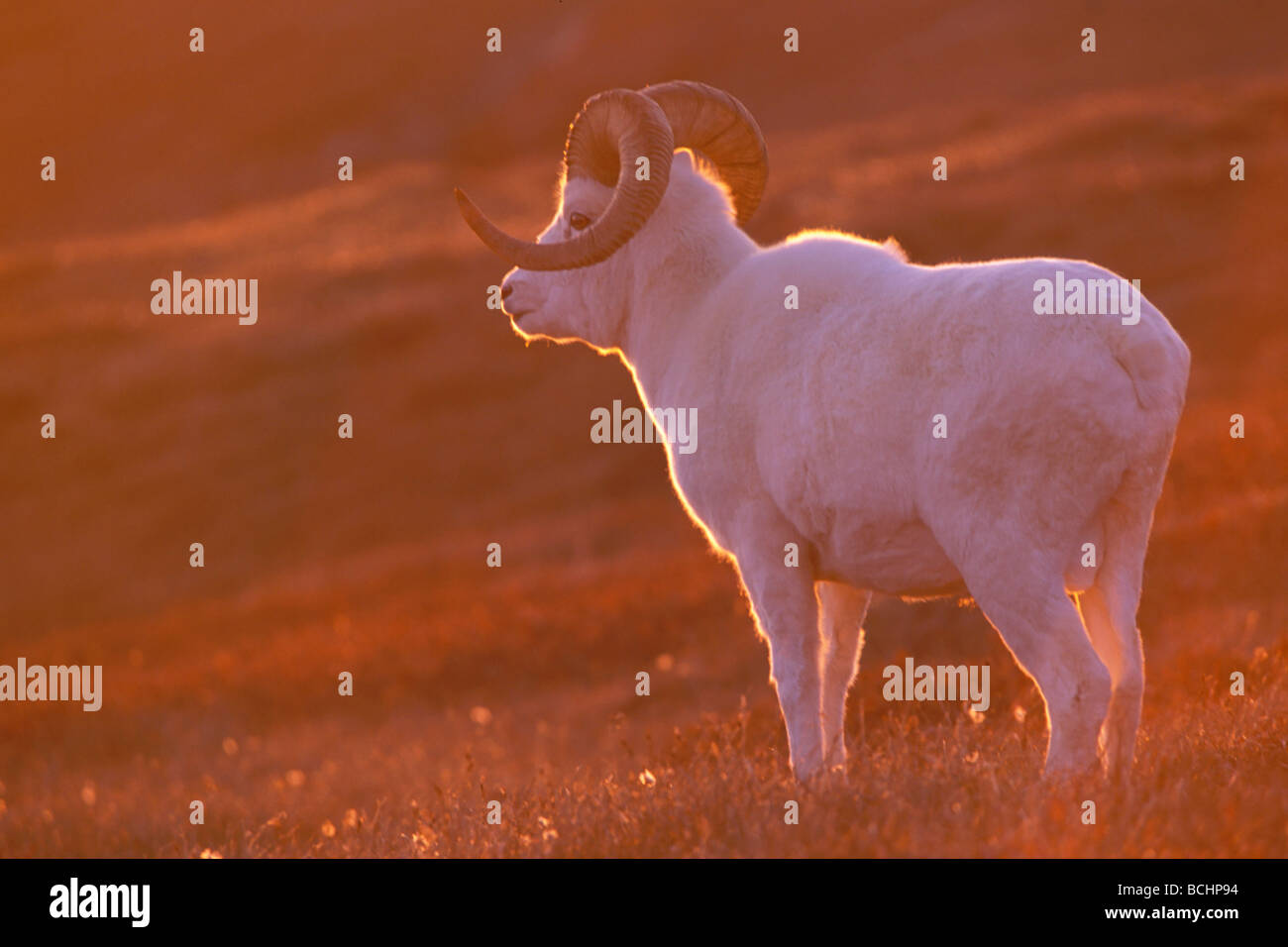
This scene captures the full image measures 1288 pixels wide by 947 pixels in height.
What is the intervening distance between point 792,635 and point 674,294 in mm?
2154

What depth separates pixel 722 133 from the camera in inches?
359

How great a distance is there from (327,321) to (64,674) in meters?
15.0

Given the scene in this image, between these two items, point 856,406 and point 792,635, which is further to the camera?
point 792,635

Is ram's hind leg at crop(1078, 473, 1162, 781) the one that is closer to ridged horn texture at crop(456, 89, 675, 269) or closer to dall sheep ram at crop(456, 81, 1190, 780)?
dall sheep ram at crop(456, 81, 1190, 780)

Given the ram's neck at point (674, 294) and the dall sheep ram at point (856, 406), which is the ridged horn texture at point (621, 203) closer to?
the dall sheep ram at point (856, 406)

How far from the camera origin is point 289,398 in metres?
32.9

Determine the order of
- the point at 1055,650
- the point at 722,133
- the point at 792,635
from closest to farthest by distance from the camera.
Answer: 1. the point at 1055,650
2. the point at 792,635
3. the point at 722,133

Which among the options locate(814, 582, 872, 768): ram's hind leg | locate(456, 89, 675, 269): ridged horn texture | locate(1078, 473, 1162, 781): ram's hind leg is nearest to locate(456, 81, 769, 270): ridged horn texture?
locate(456, 89, 675, 269): ridged horn texture

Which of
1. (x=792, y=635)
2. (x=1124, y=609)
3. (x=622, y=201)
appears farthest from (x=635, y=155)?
(x=1124, y=609)

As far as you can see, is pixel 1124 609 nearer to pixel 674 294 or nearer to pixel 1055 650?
pixel 1055 650

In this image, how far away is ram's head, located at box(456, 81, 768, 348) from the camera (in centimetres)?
821

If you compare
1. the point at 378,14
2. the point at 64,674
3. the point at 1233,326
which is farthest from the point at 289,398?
the point at 378,14

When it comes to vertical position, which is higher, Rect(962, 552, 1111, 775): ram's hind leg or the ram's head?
the ram's head

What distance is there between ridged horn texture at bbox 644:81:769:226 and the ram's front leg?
2.47m
